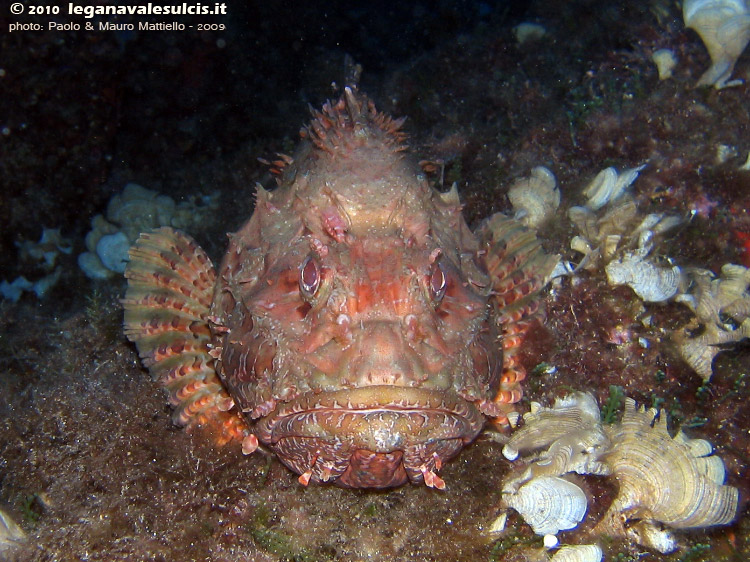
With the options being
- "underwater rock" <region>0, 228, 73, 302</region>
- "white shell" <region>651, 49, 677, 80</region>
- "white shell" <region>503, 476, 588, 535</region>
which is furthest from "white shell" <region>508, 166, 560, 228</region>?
"underwater rock" <region>0, 228, 73, 302</region>

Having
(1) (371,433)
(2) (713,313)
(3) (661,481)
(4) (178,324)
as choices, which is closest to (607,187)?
(2) (713,313)

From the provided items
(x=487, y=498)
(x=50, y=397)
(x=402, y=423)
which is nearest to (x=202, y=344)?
(x=50, y=397)

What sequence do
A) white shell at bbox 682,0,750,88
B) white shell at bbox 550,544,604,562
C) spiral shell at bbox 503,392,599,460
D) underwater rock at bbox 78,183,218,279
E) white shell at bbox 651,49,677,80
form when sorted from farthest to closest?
underwater rock at bbox 78,183,218,279, white shell at bbox 651,49,677,80, white shell at bbox 682,0,750,88, spiral shell at bbox 503,392,599,460, white shell at bbox 550,544,604,562

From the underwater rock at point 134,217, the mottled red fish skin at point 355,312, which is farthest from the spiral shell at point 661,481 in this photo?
the underwater rock at point 134,217

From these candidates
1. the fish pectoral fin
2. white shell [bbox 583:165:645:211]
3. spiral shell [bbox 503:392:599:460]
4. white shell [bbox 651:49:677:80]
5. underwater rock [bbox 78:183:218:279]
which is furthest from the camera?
underwater rock [bbox 78:183:218:279]

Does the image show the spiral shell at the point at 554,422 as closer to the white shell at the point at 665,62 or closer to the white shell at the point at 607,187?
the white shell at the point at 607,187

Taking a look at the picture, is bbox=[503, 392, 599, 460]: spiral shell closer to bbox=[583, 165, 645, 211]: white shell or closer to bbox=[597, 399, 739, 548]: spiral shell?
bbox=[597, 399, 739, 548]: spiral shell
